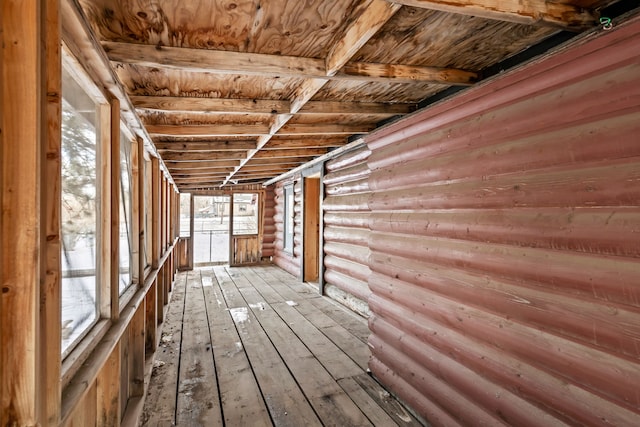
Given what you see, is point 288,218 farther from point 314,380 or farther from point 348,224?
point 314,380

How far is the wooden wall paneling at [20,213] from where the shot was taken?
0.83 m

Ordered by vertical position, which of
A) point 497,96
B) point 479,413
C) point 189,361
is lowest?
point 189,361

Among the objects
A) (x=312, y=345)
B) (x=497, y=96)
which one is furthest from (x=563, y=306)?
(x=312, y=345)

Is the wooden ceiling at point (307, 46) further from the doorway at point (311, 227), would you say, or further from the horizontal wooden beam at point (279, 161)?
the doorway at point (311, 227)

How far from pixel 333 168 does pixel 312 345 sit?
2958 mm

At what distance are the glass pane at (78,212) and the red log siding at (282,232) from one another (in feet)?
18.9

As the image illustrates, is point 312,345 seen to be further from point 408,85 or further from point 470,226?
point 408,85

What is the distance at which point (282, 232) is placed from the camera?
8.88 meters

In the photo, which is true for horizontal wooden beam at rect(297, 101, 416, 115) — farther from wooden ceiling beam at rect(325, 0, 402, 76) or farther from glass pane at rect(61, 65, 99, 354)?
glass pane at rect(61, 65, 99, 354)

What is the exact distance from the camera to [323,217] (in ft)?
19.5

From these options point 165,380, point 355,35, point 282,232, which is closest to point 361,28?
point 355,35

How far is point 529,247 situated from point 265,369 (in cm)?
256

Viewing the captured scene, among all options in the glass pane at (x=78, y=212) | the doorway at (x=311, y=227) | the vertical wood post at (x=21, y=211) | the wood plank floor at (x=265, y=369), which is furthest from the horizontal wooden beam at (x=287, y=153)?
the vertical wood post at (x=21, y=211)

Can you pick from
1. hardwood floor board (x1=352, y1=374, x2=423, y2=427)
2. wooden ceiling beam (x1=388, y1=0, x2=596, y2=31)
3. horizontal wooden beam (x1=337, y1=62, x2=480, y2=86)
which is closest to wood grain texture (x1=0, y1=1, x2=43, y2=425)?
wooden ceiling beam (x1=388, y1=0, x2=596, y2=31)
